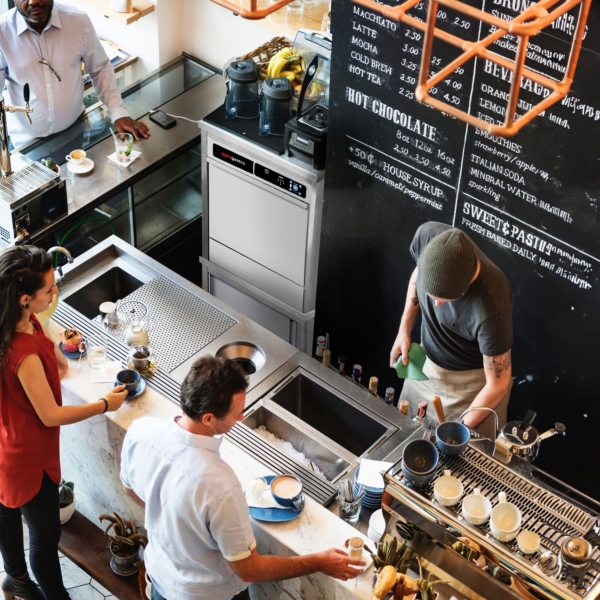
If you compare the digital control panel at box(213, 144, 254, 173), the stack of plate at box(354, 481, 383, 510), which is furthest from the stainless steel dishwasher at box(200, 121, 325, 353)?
the stack of plate at box(354, 481, 383, 510)

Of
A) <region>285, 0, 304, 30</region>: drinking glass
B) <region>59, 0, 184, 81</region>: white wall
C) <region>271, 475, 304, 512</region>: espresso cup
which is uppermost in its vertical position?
<region>285, 0, 304, 30</region>: drinking glass

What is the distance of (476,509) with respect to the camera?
2.42 m

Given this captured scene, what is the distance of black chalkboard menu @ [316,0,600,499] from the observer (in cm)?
313

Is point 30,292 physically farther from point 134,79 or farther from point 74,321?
point 134,79

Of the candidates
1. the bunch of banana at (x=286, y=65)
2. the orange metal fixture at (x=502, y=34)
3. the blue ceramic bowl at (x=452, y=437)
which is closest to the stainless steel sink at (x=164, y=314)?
the blue ceramic bowl at (x=452, y=437)

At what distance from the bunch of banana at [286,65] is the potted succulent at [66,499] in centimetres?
225

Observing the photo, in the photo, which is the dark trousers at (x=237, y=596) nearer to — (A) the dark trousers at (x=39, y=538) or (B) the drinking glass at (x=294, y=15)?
(A) the dark trousers at (x=39, y=538)

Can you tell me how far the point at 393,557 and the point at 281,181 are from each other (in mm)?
2127

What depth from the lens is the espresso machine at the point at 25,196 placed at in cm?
400

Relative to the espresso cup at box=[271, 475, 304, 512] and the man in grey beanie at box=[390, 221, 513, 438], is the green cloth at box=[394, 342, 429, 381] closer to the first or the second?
the man in grey beanie at box=[390, 221, 513, 438]

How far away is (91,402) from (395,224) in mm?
1624

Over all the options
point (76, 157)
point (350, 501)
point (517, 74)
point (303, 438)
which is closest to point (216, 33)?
point (76, 157)

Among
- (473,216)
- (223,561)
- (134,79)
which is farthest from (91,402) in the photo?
(134,79)

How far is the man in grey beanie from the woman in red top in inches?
47.6
